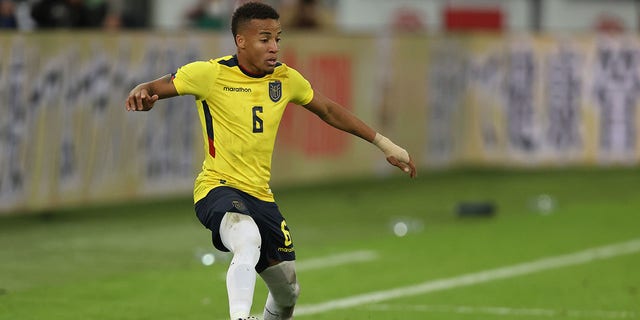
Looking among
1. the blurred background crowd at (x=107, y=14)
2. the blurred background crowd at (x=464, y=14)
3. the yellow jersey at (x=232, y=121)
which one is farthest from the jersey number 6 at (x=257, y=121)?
the blurred background crowd at (x=464, y=14)

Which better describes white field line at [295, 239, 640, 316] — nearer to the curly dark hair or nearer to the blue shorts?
the blue shorts

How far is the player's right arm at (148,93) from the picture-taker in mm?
8516

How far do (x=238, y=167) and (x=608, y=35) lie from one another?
1567 centimetres

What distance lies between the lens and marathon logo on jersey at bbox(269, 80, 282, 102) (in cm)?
916

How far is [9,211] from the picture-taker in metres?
16.0

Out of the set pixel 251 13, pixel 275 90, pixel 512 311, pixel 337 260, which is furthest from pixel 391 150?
pixel 337 260

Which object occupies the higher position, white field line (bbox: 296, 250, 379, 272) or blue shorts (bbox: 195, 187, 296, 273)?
blue shorts (bbox: 195, 187, 296, 273)

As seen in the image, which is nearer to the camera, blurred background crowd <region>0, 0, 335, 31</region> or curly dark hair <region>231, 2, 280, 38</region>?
curly dark hair <region>231, 2, 280, 38</region>

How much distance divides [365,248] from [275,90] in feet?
20.1

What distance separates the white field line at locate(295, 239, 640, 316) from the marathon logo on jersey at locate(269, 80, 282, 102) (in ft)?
8.40

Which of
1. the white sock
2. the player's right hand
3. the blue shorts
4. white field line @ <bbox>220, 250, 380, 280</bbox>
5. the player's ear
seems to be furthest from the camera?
white field line @ <bbox>220, 250, 380, 280</bbox>

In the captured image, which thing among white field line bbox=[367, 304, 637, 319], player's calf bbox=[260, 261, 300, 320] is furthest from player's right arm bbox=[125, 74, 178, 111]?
white field line bbox=[367, 304, 637, 319]

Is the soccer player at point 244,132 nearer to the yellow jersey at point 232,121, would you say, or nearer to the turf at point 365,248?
the yellow jersey at point 232,121

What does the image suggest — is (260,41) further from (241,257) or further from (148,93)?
(241,257)
